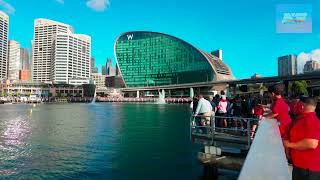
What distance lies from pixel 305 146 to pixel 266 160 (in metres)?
1.27

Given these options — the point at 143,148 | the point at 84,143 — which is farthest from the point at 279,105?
the point at 84,143

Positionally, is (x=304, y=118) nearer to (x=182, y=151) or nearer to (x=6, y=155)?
(x=182, y=151)

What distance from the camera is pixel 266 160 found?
3.54 m

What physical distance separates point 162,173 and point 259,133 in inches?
479

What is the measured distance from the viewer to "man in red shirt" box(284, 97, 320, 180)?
448cm

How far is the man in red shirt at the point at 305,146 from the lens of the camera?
4.48 meters

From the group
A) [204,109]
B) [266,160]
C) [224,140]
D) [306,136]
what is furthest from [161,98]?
[266,160]

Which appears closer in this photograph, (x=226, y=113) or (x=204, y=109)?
(x=204, y=109)

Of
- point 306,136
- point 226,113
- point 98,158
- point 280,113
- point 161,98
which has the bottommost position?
point 98,158

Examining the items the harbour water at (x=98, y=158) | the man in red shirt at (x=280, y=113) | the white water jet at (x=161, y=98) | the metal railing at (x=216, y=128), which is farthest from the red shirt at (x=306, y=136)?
the white water jet at (x=161, y=98)

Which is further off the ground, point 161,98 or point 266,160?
point 161,98

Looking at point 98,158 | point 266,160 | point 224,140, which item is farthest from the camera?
point 98,158

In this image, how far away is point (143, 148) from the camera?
23.7 m

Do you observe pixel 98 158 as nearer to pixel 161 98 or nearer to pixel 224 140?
pixel 224 140
